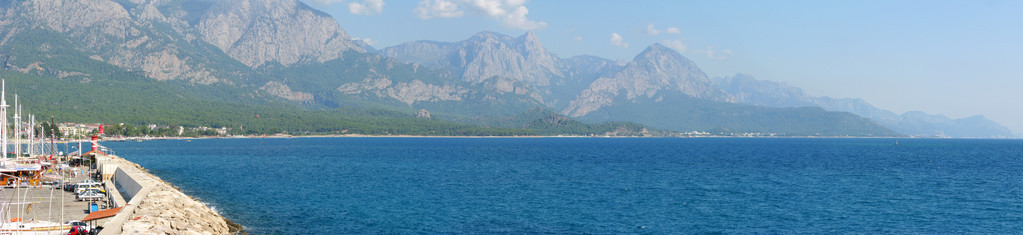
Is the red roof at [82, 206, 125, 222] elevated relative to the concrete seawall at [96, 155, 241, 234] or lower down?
elevated

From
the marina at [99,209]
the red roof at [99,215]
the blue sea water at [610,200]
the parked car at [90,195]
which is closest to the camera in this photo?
the marina at [99,209]

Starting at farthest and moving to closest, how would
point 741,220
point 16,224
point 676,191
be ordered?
1. point 676,191
2. point 741,220
3. point 16,224

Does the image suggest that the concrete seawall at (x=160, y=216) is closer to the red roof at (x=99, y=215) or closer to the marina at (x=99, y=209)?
the marina at (x=99, y=209)

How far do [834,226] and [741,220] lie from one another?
238 inches

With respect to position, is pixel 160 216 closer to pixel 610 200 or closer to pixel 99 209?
pixel 99 209

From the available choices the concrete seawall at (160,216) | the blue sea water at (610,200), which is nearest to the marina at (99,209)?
the concrete seawall at (160,216)

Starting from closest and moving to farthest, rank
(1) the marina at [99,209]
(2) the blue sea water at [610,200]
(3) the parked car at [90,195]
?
(1) the marina at [99,209] < (2) the blue sea water at [610,200] < (3) the parked car at [90,195]

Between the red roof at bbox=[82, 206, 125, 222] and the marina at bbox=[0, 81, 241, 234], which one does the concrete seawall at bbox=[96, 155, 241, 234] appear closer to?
the marina at bbox=[0, 81, 241, 234]

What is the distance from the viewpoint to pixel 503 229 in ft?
164

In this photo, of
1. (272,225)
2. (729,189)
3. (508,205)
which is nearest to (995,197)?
(729,189)

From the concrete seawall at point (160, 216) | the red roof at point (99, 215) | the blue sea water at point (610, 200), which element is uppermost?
the red roof at point (99, 215)

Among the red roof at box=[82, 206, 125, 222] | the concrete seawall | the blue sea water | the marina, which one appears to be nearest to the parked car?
the marina

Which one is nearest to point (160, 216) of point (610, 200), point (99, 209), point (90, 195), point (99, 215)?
point (99, 215)

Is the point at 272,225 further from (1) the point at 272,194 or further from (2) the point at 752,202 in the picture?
(2) the point at 752,202
